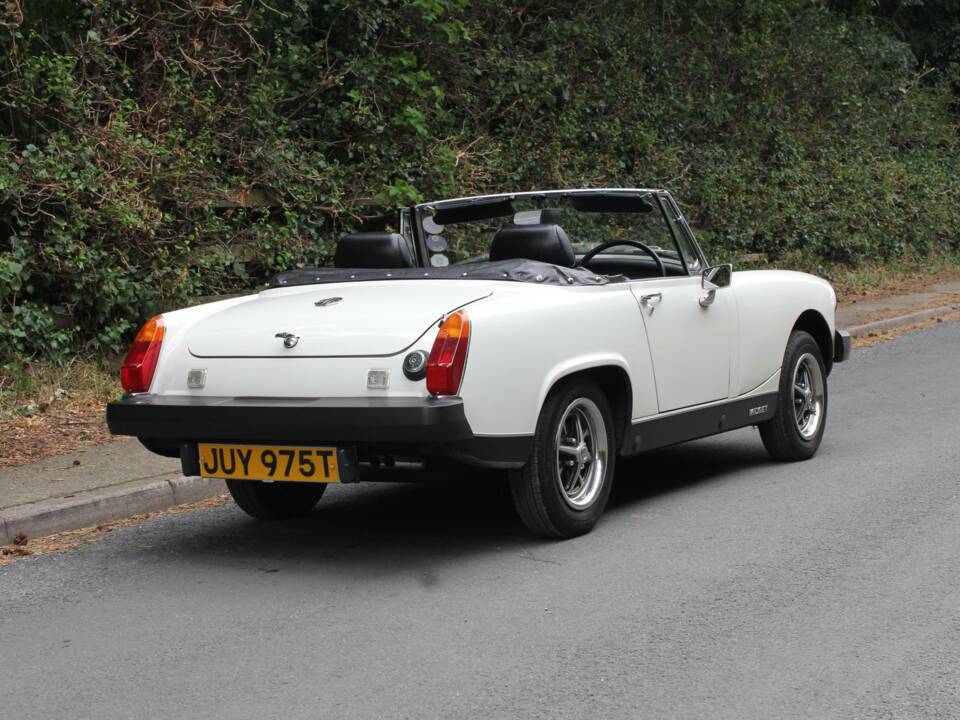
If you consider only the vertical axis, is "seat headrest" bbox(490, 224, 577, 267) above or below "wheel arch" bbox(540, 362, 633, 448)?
above

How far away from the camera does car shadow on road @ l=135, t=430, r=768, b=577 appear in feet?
19.3

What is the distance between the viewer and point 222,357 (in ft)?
19.0

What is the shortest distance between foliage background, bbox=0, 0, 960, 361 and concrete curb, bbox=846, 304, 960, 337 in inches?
120

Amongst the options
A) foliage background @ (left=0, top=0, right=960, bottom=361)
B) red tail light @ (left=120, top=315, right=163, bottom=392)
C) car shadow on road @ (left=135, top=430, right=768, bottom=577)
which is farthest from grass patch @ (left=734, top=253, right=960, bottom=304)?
red tail light @ (left=120, top=315, right=163, bottom=392)

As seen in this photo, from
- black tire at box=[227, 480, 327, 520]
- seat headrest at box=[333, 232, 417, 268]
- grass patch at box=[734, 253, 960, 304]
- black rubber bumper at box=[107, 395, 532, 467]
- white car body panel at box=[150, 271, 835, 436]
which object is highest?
seat headrest at box=[333, 232, 417, 268]

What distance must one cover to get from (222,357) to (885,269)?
59.0ft

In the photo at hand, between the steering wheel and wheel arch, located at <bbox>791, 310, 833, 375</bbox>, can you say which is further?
wheel arch, located at <bbox>791, 310, 833, 375</bbox>

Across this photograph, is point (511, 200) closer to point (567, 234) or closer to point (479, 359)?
point (567, 234)

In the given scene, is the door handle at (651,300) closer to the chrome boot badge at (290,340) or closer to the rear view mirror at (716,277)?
the rear view mirror at (716,277)

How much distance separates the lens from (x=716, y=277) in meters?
7.03

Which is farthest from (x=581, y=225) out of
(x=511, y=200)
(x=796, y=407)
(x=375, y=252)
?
(x=796, y=407)

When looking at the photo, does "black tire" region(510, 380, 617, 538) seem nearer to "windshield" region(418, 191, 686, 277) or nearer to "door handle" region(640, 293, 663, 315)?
"door handle" region(640, 293, 663, 315)

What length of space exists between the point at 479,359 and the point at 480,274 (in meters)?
0.80

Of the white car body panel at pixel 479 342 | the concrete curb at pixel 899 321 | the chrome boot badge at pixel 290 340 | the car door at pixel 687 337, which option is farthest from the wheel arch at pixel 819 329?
the concrete curb at pixel 899 321
